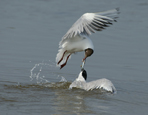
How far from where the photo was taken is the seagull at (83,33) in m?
6.73

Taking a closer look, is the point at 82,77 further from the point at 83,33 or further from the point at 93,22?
the point at 93,22

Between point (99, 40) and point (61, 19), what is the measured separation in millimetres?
3154

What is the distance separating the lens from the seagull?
22.1 ft

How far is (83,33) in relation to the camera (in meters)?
7.26

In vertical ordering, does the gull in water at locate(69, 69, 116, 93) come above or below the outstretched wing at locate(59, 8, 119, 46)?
below

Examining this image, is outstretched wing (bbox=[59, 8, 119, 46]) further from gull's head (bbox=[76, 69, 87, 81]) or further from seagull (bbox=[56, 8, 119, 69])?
gull's head (bbox=[76, 69, 87, 81])

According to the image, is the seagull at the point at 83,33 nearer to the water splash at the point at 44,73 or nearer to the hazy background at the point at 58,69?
the water splash at the point at 44,73

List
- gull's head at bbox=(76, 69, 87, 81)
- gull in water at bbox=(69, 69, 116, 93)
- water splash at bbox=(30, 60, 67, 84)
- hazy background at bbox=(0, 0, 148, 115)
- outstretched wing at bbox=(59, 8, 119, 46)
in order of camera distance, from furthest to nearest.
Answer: water splash at bbox=(30, 60, 67, 84), gull's head at bbox=(76, 69, 87, 81), outstretched wing at bbox=(59, 8, 119, 46), gull in water at bbox=(69, 69, 116, 93), hazy background at bbox=(0, 0, 148, 115)

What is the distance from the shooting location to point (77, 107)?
548 cm

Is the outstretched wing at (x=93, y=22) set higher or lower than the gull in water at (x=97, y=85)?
higher

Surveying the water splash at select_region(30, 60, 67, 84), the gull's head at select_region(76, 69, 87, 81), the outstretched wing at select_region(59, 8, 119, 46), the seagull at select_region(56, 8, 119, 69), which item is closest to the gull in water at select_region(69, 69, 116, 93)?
the gull's head at select_region(76, 69, 87, 81)

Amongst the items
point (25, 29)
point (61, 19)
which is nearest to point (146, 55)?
point (25, 29)

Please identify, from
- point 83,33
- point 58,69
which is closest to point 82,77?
point 83,33

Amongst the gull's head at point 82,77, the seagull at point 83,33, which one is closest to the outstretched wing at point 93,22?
the seagull at point 83,33
